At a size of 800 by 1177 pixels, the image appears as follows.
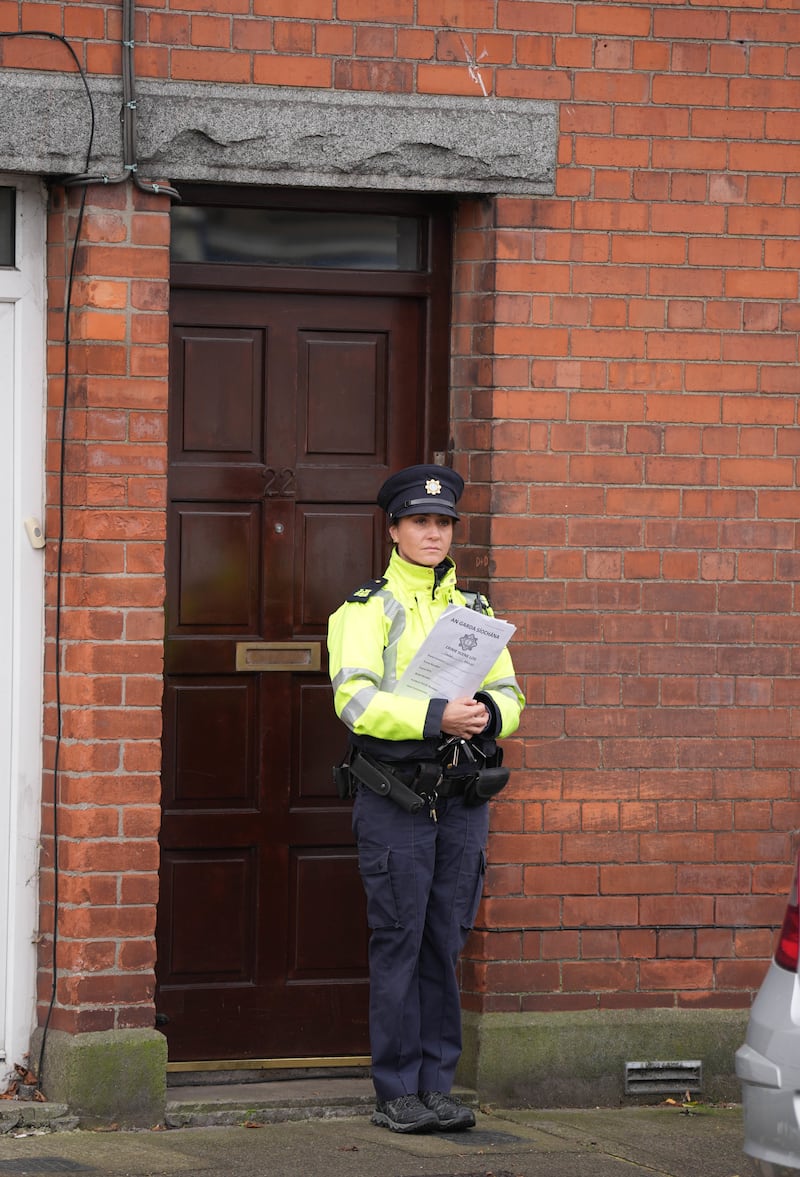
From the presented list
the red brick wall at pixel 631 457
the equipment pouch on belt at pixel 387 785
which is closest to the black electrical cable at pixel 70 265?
the red brick wall at pixel 631 457

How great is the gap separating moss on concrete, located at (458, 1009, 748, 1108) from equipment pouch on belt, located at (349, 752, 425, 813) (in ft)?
3.61

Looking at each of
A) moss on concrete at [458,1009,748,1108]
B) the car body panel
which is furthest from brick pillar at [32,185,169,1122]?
the car body panel

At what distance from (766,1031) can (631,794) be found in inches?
88.6

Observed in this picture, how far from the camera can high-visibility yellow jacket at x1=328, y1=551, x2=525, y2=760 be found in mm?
6020

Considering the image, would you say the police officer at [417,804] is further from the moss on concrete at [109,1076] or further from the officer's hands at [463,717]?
the moss on concrete at [109,1076]

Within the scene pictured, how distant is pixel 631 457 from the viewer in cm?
690

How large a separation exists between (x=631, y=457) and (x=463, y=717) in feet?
4.53

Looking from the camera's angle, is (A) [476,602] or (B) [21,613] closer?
(A) [476,602]

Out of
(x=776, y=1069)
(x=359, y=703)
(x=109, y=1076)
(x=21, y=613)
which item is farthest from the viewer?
(x=21, y=613)

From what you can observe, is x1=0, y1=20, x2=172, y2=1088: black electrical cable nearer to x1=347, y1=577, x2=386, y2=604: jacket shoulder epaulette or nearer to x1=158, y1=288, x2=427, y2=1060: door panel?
x1=158, y1=288, x2=427, y2=1060: door panel

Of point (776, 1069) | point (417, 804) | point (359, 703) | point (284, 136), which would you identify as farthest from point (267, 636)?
point (776, 1069)

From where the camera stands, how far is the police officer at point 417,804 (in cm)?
614

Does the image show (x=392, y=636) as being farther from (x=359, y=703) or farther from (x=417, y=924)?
(x=417, y=924)

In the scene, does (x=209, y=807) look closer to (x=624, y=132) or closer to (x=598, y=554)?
(x=598, y=554)
